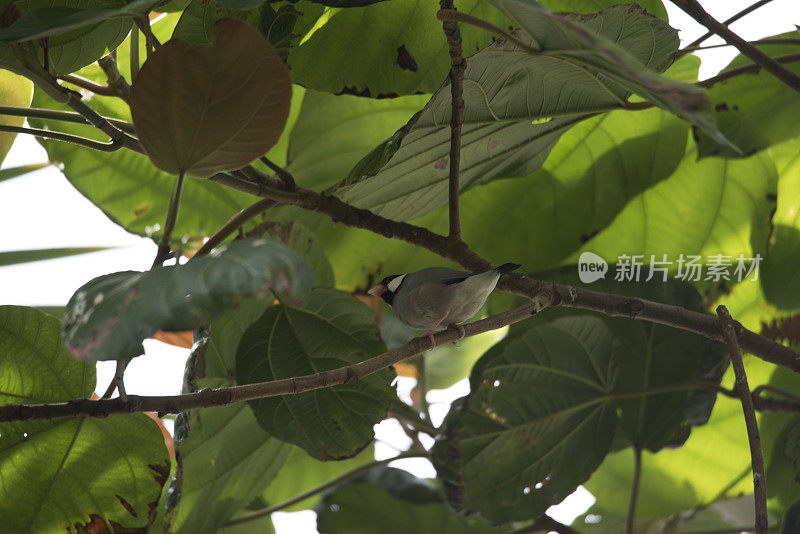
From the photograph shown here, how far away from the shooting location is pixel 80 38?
70 centimetres

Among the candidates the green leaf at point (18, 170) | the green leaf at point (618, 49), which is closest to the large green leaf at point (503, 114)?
the green leaf at point (618, 49)

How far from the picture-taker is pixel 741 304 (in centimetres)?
106

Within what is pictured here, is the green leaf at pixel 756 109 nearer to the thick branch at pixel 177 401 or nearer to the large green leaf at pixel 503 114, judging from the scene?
the large green leaf at pixel 503 114

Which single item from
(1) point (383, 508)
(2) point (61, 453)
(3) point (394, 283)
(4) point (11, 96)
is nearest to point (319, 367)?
(3) point (394, 283)

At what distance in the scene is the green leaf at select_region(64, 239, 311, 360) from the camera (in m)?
0.40

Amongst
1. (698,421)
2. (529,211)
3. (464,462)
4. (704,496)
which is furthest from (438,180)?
(704,496)

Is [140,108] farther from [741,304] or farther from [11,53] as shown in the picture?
[741,304]

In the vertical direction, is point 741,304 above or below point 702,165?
below

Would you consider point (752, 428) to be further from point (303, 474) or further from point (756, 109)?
point (303, 474)

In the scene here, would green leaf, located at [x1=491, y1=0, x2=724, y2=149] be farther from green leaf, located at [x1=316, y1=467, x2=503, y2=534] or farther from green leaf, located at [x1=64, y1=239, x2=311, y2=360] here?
green leaf, located at [x1=316, y1=467, x2=503, y2=534]

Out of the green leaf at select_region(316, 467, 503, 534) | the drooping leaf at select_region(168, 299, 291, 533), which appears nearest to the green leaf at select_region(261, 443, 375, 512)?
the green leaf at select_region(316, 467, 503, 534)

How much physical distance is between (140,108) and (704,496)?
3.43ft

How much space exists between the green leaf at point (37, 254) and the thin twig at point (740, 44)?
980 mm

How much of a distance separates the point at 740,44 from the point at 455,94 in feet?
0.89
